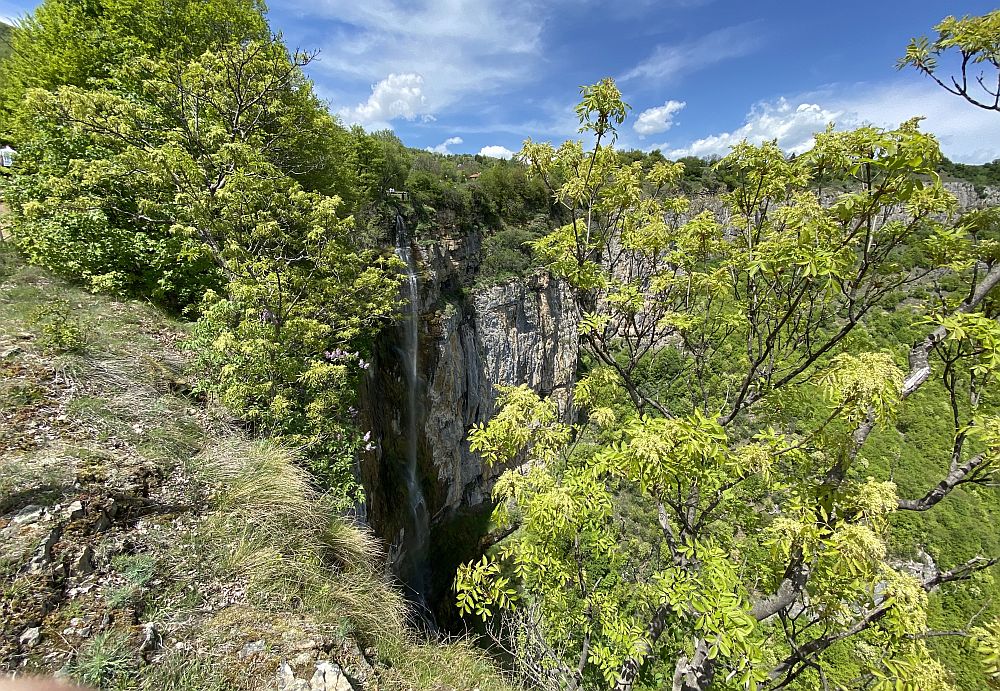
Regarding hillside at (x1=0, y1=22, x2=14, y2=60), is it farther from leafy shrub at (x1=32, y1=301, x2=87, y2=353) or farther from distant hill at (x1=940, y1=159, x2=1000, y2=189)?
distant hill at (x1=940, y1=159, x2=1000, y2=189)

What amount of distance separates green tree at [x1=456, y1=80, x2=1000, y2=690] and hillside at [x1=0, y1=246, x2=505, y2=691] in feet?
4.10

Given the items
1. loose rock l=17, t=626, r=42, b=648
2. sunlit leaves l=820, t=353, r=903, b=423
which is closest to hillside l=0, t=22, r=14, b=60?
loose rock l=17, t=626, r=42, b=648

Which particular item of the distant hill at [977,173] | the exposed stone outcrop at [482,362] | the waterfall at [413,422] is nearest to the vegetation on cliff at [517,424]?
the waterfall at [413,422]

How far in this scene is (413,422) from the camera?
1789 centimetres

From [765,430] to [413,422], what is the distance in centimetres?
1571

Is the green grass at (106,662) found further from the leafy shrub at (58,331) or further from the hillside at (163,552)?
the leafy shrub at (58,331)

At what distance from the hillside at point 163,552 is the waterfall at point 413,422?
1206cm

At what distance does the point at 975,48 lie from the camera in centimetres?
309

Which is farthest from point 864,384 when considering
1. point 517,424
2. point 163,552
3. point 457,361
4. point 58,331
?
point 457,361

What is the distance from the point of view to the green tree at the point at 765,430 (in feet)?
9.70

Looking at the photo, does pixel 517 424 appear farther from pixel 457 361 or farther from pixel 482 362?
pixel 482 362

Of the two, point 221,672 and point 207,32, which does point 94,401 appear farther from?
point 207,32

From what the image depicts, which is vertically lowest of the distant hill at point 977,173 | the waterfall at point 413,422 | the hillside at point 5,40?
the waterfall at point 413,422

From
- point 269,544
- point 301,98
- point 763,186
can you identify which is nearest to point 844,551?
point 763,186
